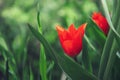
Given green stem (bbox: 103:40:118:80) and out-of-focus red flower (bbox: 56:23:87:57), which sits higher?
out-of-focus red flower (bbox: 56:23:87:57)

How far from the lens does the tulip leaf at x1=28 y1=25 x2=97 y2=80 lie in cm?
86

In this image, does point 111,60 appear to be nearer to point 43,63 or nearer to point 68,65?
point 68,65

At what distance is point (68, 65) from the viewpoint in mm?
889

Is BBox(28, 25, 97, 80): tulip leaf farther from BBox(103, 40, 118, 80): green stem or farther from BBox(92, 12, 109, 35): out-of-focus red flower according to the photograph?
BBox(92, 12, 109, 35): out-of-focus red flower

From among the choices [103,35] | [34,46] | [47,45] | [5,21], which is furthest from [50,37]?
[47,45]

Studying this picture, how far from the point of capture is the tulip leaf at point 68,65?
859 millimetres

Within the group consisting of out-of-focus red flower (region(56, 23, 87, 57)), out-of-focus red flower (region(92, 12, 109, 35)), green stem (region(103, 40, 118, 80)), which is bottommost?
green stem (region(103, 40, 118, 80))

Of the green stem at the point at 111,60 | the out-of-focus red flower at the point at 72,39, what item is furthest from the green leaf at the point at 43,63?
the green stem at the point at 111,60

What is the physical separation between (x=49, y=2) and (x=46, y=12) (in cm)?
7

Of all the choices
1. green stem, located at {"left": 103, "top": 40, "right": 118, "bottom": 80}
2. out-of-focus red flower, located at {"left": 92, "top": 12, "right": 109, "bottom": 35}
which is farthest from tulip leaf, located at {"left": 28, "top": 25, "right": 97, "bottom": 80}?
out-of-focus red flower, located at {"left": 92, "top": 12, "right": 109, "bottom": 35}

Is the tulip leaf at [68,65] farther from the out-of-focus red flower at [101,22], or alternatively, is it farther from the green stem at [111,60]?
the out-of-focus red flower at [101,22]

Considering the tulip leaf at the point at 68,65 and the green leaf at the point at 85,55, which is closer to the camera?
the tulip leaf at the point at 68,65

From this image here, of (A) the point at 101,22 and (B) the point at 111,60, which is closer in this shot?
(B) the point at 111,60

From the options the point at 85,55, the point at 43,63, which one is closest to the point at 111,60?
the point at 85,55
